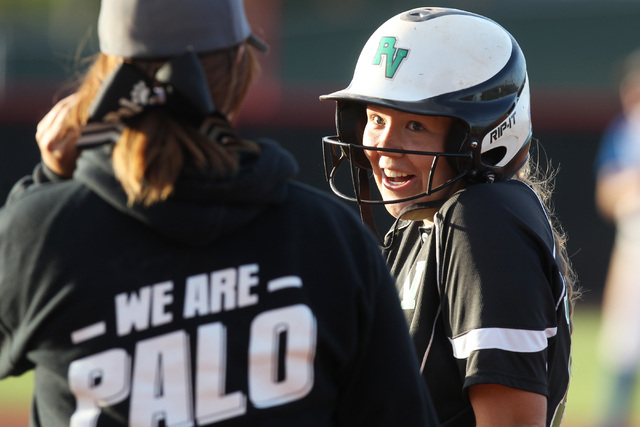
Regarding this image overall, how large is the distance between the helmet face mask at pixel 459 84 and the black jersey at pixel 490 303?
242 millimetres

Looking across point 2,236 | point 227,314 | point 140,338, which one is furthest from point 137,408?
point 2,236

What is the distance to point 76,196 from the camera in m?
1.59

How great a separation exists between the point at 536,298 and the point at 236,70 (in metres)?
1.00

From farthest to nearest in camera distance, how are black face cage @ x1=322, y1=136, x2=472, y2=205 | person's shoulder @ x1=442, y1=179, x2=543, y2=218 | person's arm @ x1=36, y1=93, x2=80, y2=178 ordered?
black face cage @ x1=322, y1=136, x2=472, y2=205, person's shoulder @ x1=442, y1=179, x2=543, y2=218, person's arm @ x1=36, y1=93, x2=80, y2=178

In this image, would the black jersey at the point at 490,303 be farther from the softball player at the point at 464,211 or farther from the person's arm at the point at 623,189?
the person's arm at the point at 623,189

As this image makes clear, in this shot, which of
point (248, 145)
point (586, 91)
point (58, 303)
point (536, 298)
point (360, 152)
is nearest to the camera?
point (58, 303)

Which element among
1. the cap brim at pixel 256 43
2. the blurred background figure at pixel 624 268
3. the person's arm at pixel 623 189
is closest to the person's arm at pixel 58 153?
the cap brim at pixel 256 43

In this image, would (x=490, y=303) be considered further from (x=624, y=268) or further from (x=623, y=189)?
(x=623, y=189)

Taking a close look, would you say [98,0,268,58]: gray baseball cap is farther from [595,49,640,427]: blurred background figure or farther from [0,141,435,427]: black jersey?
[595,49,640,427]: blurred background figure

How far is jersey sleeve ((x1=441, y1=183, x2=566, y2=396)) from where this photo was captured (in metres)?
2.16

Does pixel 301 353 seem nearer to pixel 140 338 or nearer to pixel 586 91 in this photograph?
pixel 140 338

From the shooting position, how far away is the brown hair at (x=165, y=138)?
154 centimetres

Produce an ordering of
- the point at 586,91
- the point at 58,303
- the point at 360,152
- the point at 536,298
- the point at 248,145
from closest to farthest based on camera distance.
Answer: the point at 58,303, the point at 248,145, the point at 536,298, the point at 360,152, the point at 586,91

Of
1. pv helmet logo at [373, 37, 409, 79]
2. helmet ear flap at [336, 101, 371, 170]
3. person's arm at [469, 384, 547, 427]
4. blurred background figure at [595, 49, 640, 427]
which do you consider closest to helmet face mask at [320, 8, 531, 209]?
pv helmet logo at [373, 37, 409, 79]
